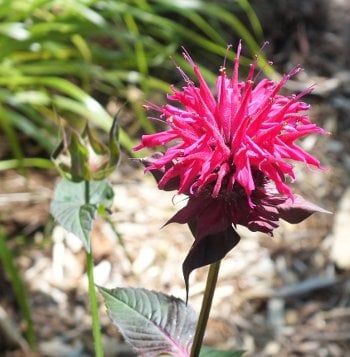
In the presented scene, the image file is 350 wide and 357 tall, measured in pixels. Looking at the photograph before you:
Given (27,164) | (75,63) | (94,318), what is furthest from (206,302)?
(75,63)

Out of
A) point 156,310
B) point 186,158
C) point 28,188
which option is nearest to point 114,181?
point 28,188

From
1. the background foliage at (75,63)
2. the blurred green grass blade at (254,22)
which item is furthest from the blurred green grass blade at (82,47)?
the blurred green grass blade at (254,22)

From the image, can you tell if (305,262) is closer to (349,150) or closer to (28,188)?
(349,150)

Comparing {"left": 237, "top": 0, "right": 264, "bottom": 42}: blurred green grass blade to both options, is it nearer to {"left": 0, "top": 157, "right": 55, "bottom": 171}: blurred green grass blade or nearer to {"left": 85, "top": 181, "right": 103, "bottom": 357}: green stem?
{"left": 0, "top": 157, "right": 55, "bottom": 171}: blurred green grass blade

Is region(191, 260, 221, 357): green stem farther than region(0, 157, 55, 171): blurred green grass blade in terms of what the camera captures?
No

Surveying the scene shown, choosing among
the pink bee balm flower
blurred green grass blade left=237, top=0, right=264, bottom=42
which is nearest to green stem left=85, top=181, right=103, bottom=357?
the pink bee balm flower

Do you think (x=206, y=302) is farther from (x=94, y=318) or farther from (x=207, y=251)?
(x=94, y=318)
